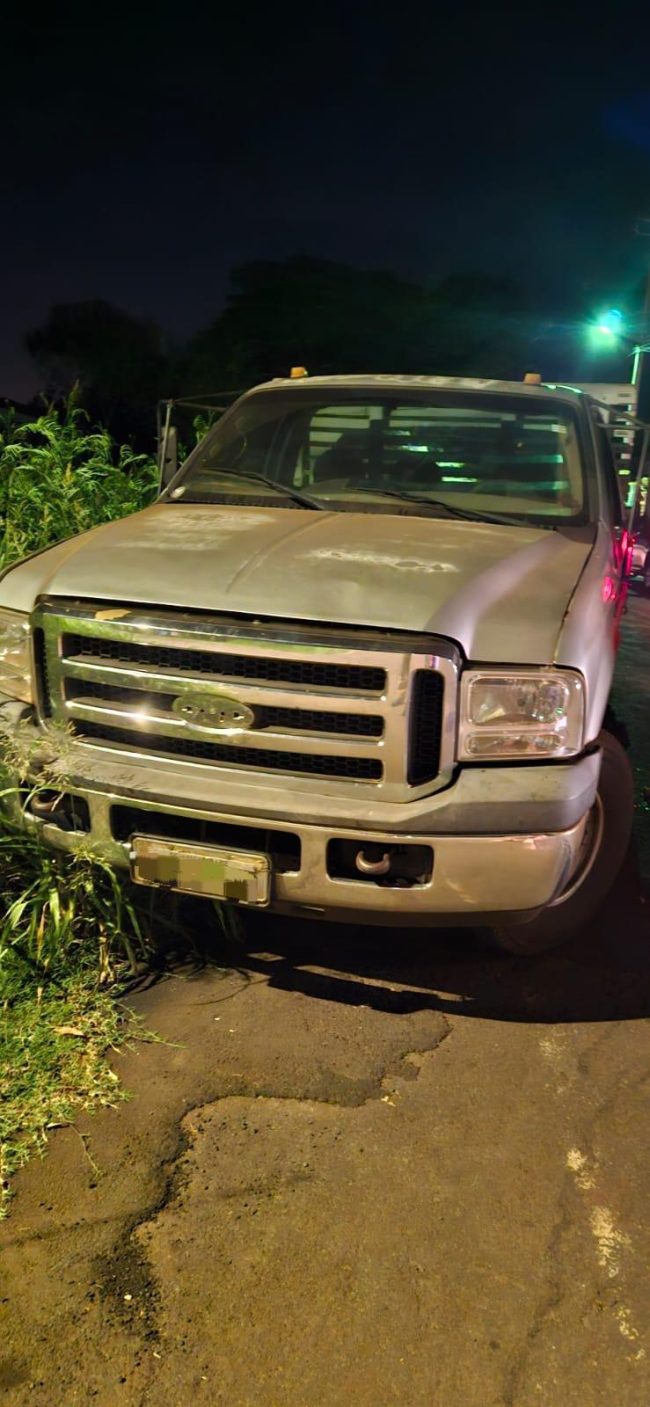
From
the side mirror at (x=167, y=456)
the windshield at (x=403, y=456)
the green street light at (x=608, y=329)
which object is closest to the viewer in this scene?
the windshield at (x=403, y=456)

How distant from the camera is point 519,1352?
1946 millimetres

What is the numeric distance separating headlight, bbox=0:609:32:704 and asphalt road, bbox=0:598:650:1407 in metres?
1.08

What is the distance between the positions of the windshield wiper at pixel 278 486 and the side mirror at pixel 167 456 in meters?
0.52

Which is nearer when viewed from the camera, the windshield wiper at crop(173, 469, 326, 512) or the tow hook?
the tow hook

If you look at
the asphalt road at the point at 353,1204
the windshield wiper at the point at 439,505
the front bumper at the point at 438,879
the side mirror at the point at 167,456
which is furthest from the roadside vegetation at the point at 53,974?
the side mirror at the point at 167,456

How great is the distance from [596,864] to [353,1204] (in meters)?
1.52

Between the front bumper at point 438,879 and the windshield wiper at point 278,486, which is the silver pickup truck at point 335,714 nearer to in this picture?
the front bumper at point 438,879

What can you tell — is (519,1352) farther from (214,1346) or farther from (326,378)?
(326,378)

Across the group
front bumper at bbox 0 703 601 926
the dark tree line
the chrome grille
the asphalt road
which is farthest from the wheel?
the dark tree line

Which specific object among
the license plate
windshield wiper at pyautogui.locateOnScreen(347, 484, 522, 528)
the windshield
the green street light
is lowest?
the license plate

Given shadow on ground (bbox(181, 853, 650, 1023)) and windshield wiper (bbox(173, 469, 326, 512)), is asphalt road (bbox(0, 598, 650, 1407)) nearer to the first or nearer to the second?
shadow on ground (bbox(181, 853, 650, 1023))

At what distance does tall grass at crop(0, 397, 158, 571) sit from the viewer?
6238mm

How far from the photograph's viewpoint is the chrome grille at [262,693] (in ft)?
8.76

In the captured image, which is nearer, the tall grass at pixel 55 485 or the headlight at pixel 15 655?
the headlight at pixel 15 655
